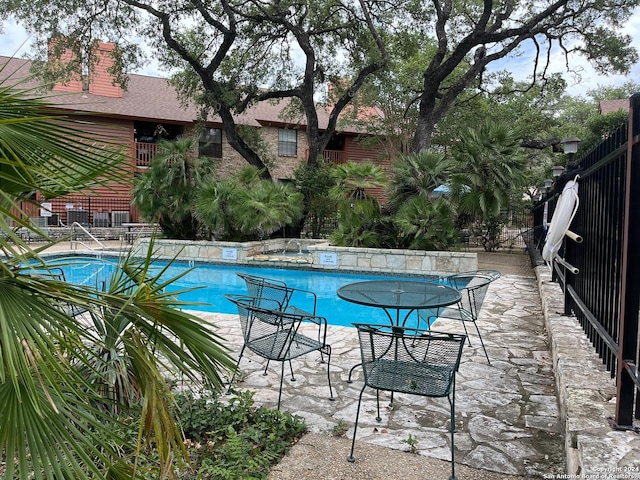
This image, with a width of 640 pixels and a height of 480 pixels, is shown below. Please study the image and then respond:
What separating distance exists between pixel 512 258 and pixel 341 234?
5295mm

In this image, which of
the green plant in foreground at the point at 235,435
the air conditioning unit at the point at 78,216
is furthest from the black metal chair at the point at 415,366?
the air conditioning unit at the point at 78,216

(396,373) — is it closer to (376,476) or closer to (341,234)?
(376,476)

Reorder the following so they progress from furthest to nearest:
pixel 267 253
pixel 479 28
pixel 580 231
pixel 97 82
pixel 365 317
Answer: pixel 97 82 < pixel 267 253 < pixel 479 28 < pixel 365 317 < pixel 580 231

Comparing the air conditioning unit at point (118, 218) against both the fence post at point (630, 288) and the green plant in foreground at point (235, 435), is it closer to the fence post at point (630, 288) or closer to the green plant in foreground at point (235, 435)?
the green plant in foreground at point (235, 435)

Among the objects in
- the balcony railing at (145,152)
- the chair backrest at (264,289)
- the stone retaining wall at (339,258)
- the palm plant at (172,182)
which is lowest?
the stone retaining wall at (339,258)

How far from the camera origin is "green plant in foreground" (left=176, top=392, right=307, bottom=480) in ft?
8.48

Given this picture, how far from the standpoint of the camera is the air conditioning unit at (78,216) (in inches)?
722

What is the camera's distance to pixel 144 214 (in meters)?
13.8

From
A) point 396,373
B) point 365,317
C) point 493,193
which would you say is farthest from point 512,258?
point 396,373

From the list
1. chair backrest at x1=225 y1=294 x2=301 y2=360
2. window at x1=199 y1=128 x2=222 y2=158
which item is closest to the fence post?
chair backrest at x1=225 y1=294 x2=301 y2=360

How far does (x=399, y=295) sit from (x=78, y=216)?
17674 mm

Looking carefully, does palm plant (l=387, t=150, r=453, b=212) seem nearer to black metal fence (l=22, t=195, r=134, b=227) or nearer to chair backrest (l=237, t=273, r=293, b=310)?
chair backrest (l=237, t=273, r=293, b=310)

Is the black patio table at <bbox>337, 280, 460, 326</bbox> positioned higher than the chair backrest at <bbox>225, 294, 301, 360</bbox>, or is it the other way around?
the black patio table at <bbox>337, 280, 460, 326</bbox>

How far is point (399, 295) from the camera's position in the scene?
4.48 meters
